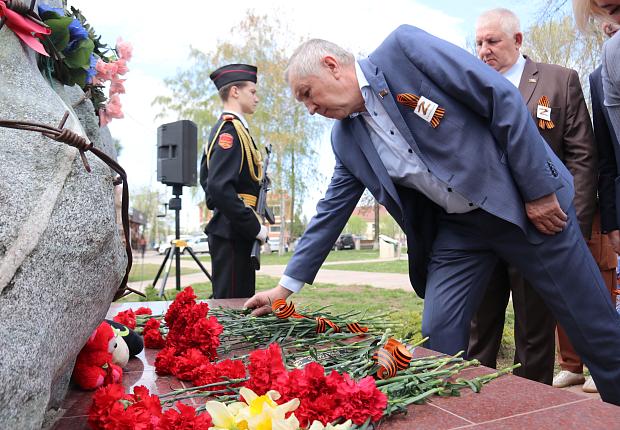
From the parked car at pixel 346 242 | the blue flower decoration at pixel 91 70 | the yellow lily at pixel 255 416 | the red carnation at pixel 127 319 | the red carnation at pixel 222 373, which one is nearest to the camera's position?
the yellow lily at pixel 255 416

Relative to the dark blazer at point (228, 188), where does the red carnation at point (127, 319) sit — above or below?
below

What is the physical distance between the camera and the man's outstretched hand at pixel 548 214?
209cm

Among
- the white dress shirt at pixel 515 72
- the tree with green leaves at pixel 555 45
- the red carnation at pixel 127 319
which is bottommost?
the red carnation at pixel 127 319

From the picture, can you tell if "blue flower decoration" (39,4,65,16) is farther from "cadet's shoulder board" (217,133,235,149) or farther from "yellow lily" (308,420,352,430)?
"cadet's shoulder board" (217,133,235,149)

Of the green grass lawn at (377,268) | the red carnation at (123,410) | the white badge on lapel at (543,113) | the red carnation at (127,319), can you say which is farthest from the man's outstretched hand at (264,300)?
the green grass lawn at (377,268)

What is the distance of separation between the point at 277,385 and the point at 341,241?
4318cm

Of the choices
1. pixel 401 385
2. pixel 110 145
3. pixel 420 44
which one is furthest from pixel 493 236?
pixel 110 145

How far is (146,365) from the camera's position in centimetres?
199

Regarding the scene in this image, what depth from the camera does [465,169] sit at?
2.11m

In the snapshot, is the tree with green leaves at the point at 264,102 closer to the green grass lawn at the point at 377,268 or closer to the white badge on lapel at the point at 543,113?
the green grass lawn at the point at 377,268

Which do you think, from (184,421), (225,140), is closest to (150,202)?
(225,140)

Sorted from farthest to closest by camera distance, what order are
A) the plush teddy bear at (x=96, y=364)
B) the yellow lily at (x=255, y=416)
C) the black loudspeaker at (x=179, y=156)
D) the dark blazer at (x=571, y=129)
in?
the black loudspeaker at (x=179, y=156) < the dark blazer at (x=571, y=129) < the plush teddy bear at (x=96, y=364) < the yellow lily at (x=255, y=416)

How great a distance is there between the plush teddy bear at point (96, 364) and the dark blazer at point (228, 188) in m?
2.16

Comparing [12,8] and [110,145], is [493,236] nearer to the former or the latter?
[110,145]
